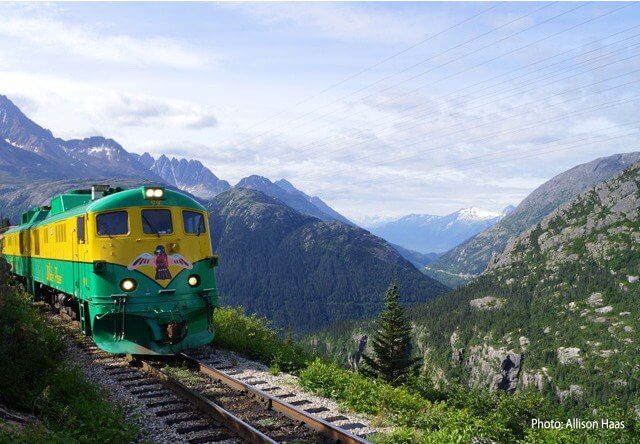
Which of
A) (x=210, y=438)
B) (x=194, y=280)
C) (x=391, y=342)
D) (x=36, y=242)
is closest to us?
(x=210, y=438)

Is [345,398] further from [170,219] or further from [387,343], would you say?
[387,343]

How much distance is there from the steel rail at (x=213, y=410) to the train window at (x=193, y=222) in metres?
4.44

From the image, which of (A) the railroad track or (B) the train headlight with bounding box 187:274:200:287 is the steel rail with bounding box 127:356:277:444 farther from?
(B) the train headlight with bounding box 187:274:200:287

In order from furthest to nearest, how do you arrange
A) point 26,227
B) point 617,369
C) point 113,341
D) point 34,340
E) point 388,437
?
point 617,369 → point 26,227 → point 113,341 → point 34,340 → point 388,437

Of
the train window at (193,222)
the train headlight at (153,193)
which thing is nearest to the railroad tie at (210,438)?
the train window at (193,222)

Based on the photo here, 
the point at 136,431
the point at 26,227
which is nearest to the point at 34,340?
the point at 136,431

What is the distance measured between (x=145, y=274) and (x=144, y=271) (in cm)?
10

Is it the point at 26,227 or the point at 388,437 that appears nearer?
the point at 388,437

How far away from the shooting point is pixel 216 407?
10.8 meters

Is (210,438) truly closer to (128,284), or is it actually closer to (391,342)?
(128,284)

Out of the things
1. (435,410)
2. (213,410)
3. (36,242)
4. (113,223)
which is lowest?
(435,410)

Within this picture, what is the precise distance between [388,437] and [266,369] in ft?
21.8

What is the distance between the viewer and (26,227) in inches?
1164

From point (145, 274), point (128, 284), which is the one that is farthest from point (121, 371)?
point (145, 274)
